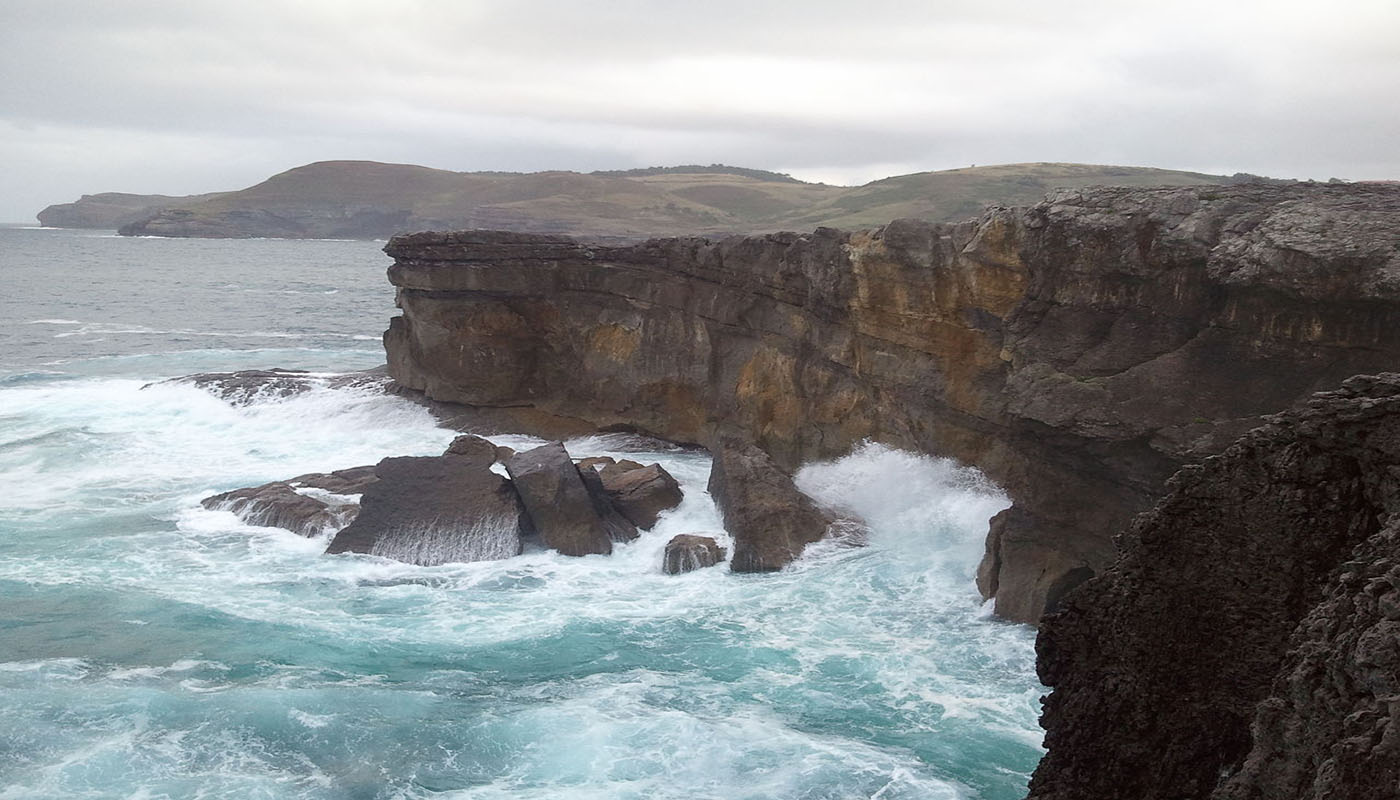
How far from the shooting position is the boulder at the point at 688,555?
18.9 metres

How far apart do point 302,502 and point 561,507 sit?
4.79 metres

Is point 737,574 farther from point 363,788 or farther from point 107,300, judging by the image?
point 107,300

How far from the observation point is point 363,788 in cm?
1190

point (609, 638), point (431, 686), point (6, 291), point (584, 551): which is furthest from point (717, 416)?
point (6, 291)

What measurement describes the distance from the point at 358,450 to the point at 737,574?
38.7 ft

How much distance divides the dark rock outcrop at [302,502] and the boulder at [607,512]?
3990 mm

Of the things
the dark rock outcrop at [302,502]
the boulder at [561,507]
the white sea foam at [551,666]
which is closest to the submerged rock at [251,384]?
the white sea foam at [551,666]

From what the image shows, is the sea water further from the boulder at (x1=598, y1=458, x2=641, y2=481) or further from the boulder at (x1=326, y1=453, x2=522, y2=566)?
the boulder at (x1=598, y1=458, x2=641, y2=481)

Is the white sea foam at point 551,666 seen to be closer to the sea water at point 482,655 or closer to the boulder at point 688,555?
the sea water at point 482,655

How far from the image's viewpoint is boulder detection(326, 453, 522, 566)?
63.7 ft

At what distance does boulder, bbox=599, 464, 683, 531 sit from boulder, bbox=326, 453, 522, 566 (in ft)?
6.61

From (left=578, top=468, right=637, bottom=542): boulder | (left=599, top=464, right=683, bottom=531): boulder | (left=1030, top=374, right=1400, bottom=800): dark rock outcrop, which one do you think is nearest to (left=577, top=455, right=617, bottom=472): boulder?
(left=599, top=464, right=683, bottom=531): boulder

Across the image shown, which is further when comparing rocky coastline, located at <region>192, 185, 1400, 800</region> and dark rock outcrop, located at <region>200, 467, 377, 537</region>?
dark rock outcrop, located at <region>200, 467, 377, 537</region>

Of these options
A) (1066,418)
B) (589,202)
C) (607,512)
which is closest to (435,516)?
(607,512)
